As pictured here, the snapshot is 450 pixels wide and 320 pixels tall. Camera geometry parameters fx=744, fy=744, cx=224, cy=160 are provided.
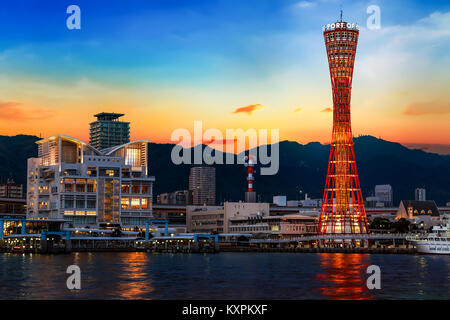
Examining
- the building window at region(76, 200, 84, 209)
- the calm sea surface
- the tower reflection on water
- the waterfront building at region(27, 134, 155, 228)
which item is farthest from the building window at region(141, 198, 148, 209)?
the tower reflection on water

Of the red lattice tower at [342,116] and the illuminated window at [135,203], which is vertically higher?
the red lattice tower at [342,116]

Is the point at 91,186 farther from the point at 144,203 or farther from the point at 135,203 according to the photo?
the point at 144,203

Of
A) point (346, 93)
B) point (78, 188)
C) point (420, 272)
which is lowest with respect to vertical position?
point (420, 272)

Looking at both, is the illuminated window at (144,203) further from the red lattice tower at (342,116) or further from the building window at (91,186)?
the red lattice tower at (342,116)

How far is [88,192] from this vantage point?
190 meters

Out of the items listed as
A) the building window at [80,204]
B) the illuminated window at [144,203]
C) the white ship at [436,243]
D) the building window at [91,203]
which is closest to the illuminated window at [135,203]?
the illuminated window at [144,203]

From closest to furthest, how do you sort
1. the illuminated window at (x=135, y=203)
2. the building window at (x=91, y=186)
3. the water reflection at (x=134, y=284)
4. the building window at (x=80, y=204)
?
1. the water reflection at (x=134, y=284)
2. the building window at (x=80, y=204)
3. the building window at (x=91, y=186)
4. the illuminated window at (x=135, y=203)

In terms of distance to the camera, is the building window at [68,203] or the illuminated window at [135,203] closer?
the building window at [68,203]

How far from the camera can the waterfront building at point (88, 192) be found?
18775 cm

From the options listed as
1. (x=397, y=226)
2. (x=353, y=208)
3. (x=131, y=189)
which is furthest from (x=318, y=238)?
(x=131, y=189)

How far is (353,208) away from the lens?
166 metres

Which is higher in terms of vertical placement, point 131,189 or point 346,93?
point 346,93
